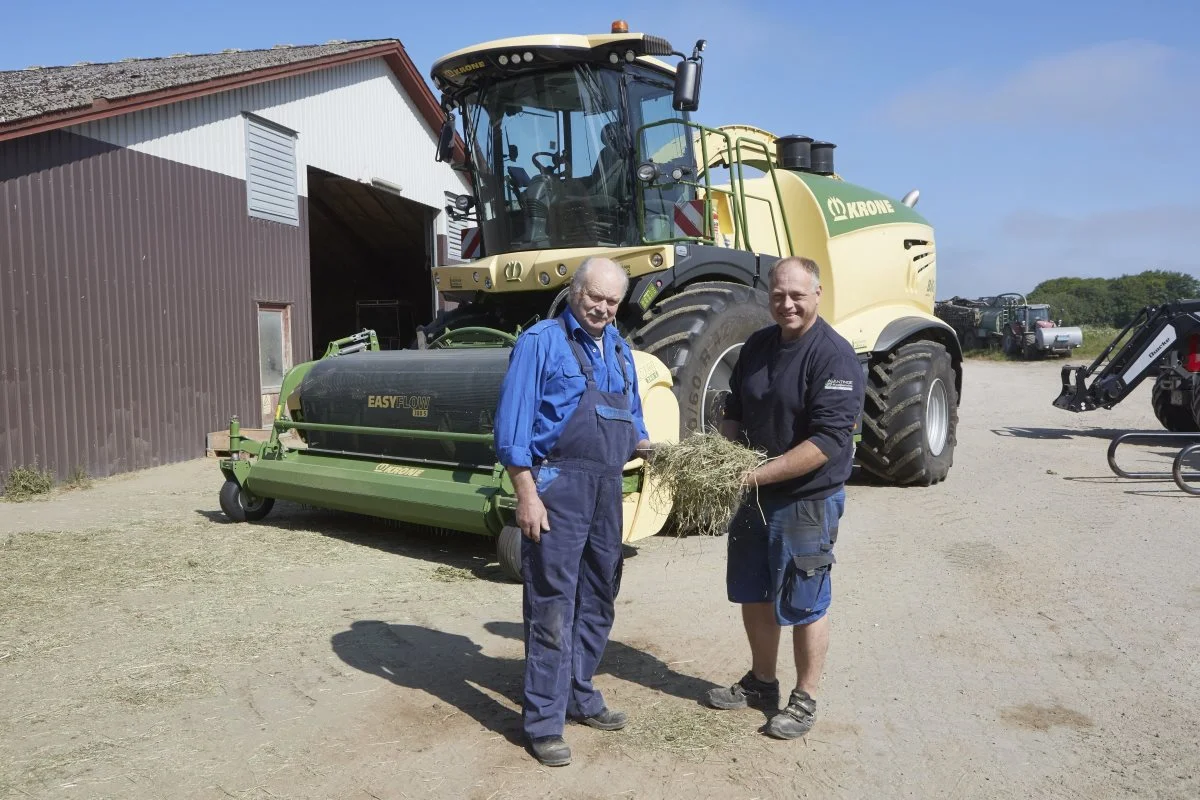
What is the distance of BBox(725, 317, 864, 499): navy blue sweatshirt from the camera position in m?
3.28

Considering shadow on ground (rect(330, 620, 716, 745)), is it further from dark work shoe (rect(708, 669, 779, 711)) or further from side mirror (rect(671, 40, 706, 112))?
side mirror (rect(671, 40, 706, 112))

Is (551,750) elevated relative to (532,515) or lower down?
lower down

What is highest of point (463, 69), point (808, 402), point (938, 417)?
point (463, 69)

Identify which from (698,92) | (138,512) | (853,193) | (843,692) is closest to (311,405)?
(138,512)

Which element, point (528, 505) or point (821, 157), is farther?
point (821, 157)

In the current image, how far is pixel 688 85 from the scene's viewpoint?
6.02 m

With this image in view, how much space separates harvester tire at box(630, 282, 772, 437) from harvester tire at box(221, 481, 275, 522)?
310 cm

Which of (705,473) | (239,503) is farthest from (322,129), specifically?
(705,473)

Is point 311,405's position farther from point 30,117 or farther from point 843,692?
point 843,692

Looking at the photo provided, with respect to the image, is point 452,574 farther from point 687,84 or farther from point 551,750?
point 687,84

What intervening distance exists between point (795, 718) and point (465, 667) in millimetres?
1483

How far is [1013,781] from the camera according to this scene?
306 cm

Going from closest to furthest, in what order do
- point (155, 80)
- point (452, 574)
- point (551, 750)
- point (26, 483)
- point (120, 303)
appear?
point (551, 750) → point (452, 574) → point (26, 483) → point (120, 303) → point (155, 80)

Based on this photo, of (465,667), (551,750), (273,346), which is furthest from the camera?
(273,346)
